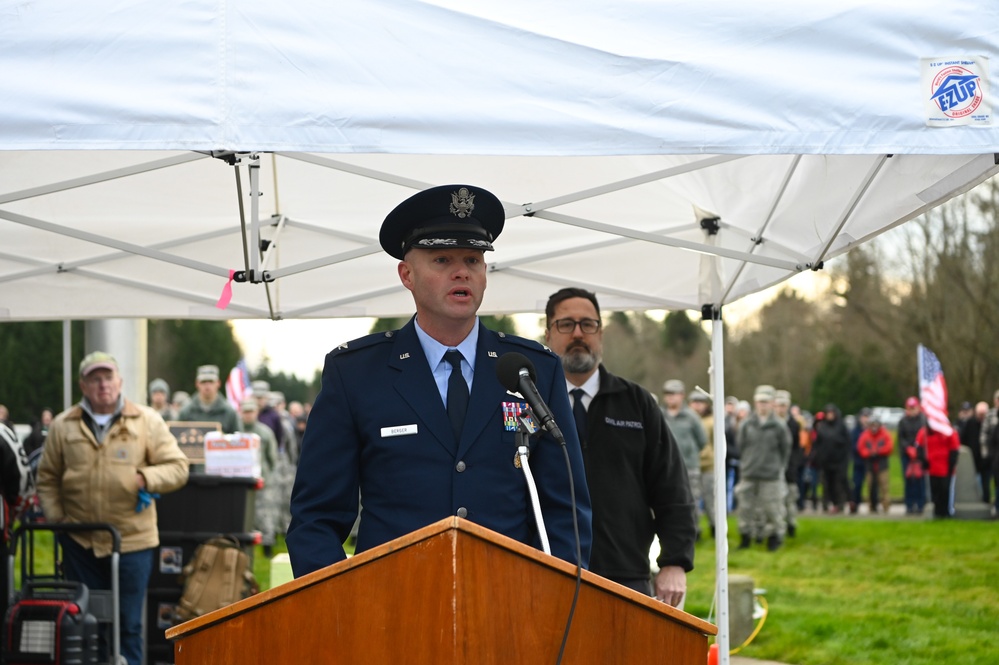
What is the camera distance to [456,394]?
3.29 meters

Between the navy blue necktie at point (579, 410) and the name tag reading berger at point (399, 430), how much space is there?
2.02 m

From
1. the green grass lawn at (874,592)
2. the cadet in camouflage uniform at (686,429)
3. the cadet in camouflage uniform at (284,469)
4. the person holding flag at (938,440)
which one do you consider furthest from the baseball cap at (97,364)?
the person holding flag at (938,440)

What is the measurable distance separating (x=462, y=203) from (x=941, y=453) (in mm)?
18589

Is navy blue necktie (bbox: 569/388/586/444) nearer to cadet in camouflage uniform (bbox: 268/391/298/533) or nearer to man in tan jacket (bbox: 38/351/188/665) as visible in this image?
man in tan jacket (bbox: 38/351/188/665)

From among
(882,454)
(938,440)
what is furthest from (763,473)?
(882,454)

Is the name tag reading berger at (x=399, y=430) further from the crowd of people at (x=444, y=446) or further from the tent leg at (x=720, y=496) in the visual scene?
the tent leg at (x=720, y=496)

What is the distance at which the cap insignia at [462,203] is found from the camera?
132 inches

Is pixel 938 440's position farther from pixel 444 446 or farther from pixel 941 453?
pixel 444 446

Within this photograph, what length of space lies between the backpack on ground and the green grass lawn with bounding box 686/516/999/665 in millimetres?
3839

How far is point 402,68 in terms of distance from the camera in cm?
348

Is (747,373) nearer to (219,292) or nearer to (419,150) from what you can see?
(219,292)

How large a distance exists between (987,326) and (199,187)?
29959mm

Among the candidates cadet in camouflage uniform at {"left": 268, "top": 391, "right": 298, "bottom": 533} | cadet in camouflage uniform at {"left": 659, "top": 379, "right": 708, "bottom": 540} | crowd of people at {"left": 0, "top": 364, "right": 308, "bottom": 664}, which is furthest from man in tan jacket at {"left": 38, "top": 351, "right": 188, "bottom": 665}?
cadet in camouflage uniform at {"left": 659, "top": 379, "right": 708, "bottom": 540}

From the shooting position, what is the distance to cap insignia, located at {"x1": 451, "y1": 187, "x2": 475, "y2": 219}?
11.0ft
